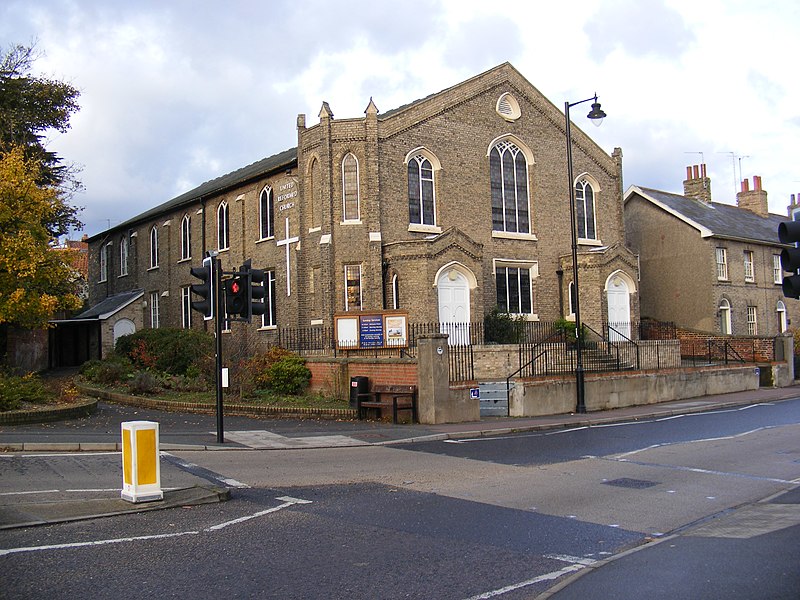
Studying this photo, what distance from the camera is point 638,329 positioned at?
33.3 metres

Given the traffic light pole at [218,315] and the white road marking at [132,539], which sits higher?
the traffic light pole at [218,315]

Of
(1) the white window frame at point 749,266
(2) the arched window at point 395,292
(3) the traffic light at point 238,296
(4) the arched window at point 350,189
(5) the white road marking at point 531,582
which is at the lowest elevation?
(5) the white road marking at point 531,582

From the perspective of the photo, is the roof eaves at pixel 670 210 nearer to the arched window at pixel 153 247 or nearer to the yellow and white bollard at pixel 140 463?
the arched window at pixel 153 247

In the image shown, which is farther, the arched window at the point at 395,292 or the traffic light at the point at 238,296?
the arched window at the point at 395,292

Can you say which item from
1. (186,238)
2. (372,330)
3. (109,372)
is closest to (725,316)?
(372,330)

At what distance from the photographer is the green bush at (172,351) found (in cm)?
2888

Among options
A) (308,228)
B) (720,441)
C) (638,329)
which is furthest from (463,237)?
(720,441)

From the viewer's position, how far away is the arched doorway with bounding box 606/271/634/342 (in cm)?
3244

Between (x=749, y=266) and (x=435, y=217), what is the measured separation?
66.7 feet

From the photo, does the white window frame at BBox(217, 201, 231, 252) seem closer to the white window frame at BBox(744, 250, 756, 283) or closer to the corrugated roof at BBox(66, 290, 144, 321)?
the corrugated roof at BBox(66, 290, 144, 321)

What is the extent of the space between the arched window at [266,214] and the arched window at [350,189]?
5374 mm

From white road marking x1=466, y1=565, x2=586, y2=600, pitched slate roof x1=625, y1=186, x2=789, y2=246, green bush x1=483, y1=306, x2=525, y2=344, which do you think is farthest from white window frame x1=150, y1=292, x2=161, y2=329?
white road marking x1=466, y1=565, x2=586, y2=600

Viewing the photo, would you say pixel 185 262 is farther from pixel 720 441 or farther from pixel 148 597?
pixel 148 597

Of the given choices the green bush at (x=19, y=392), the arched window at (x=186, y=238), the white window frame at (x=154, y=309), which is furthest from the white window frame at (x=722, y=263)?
the green bush at (x=19, y=392)
